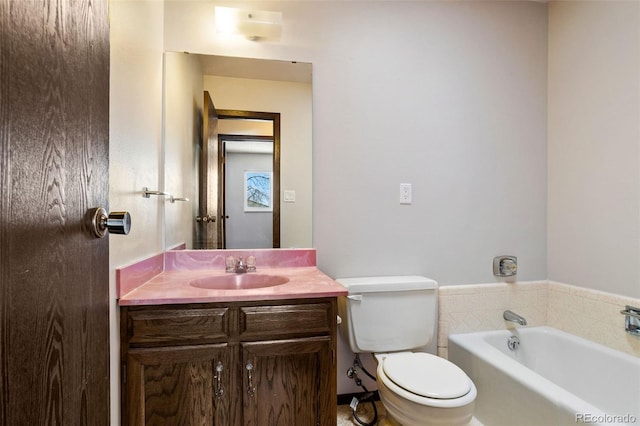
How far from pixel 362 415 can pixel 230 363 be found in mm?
927

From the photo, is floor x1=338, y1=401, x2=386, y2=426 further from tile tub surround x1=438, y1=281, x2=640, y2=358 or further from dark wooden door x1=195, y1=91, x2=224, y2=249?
dark wooden door x1=195, y1=91, x2=224, y2=249

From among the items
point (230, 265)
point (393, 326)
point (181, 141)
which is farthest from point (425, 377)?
point (181, 141)

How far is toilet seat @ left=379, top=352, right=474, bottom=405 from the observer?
1197 mm

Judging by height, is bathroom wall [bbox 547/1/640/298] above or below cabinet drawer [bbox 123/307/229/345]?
above

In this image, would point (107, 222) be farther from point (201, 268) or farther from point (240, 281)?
point (201, 268)

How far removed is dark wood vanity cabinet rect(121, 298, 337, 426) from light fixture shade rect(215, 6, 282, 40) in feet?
4.62

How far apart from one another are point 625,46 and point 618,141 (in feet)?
1.59

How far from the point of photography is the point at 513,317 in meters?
1.90

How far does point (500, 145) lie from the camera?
2.02m

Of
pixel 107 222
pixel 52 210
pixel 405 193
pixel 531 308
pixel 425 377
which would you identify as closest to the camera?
pixel 52 210

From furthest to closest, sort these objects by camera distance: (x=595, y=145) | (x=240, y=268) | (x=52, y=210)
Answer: (x=595, y=145)
(x=240, y=268)
(x=52, y=210)

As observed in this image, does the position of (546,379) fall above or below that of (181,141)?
below

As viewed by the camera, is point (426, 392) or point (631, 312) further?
point (631, 312)

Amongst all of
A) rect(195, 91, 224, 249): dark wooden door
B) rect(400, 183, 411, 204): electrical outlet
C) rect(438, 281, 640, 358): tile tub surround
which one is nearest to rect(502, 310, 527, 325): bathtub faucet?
rect(438, 281, 640, 358): tile tub surround
